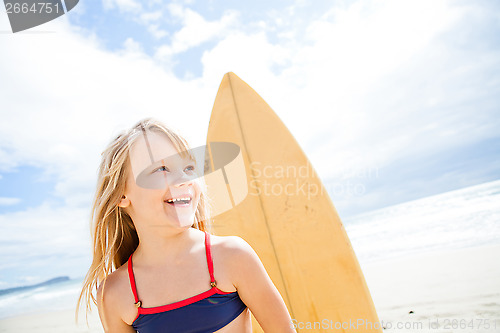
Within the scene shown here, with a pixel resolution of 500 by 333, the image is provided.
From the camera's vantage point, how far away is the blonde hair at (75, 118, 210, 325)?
1.15 meters

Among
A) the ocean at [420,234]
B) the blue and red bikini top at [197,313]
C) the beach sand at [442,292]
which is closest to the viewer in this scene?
the blue and red bikini top at [197,313]

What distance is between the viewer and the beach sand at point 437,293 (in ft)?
10.3

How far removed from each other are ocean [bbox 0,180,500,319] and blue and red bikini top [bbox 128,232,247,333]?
25.6ft

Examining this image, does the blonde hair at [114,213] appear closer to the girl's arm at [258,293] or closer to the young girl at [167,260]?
the young girl at [167,260]

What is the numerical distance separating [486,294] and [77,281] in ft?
57.2

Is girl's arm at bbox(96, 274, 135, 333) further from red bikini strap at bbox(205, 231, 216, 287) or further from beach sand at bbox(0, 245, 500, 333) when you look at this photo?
beach sand at bbox(0, 245, 500, 333)

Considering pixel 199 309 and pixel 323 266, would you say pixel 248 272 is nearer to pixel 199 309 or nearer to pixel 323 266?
pixel 199 309

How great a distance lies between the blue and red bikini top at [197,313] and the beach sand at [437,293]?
8.64 ft

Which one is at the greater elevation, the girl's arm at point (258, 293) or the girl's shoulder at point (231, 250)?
the girl's shoulder at point (231, 250)

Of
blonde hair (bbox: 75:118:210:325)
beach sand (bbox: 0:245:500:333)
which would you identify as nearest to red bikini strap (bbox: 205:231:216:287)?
blonde hair (bbox: 75:118:210:325)

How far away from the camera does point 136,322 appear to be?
107 cm
